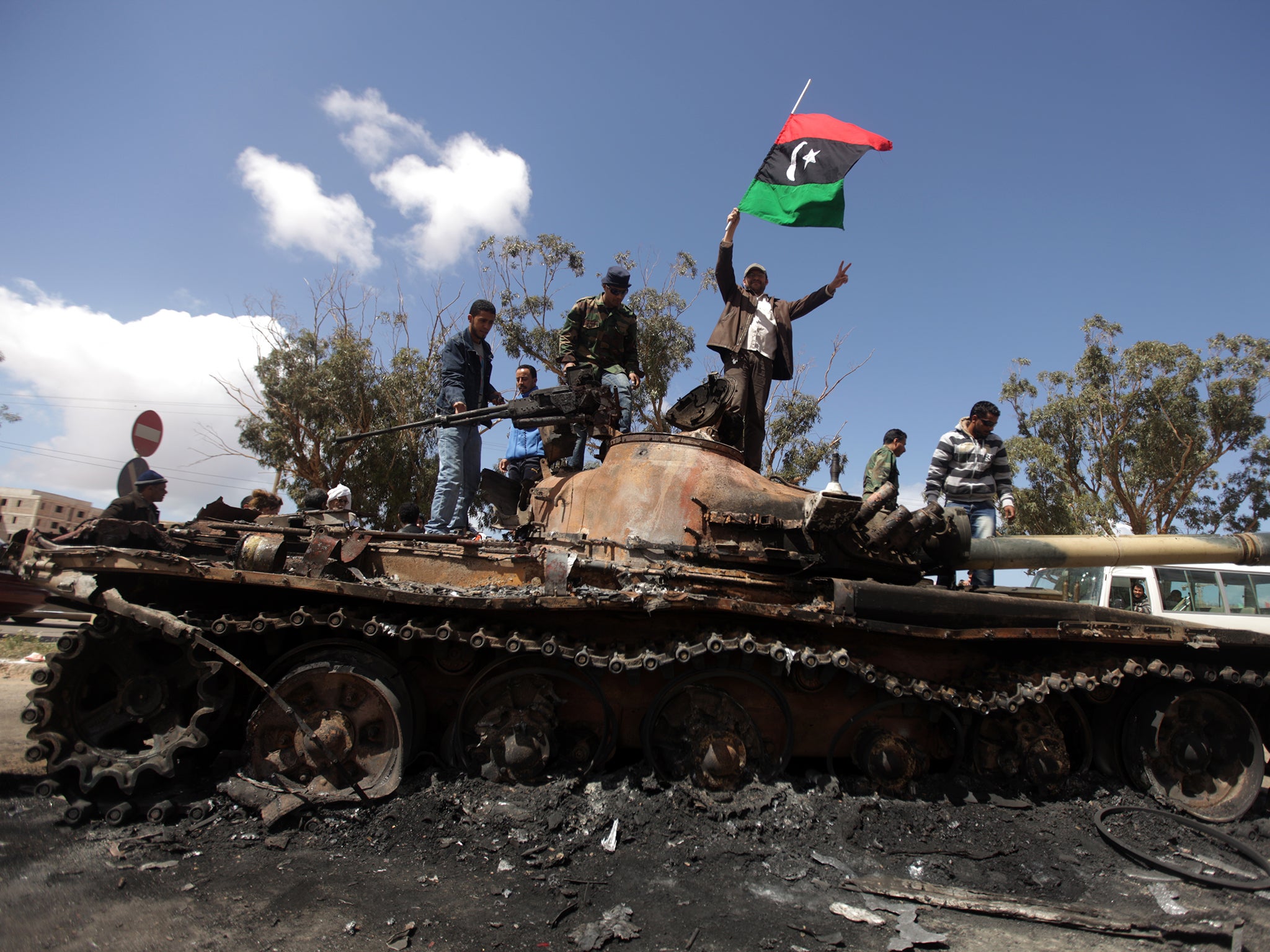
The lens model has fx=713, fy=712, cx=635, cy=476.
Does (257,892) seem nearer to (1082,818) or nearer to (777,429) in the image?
(1082,818)

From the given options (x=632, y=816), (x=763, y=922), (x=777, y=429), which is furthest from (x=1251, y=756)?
(x=777, y=429)

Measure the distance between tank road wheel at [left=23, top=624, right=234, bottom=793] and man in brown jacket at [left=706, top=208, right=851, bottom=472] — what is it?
521 centimetres

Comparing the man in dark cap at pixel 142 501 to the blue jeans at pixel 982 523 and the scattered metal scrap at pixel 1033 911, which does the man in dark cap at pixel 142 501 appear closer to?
the scattered metal scrap at pixel 1033 911

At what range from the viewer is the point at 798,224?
850 cm

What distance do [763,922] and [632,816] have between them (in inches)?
50.5

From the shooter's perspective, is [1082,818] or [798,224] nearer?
[1082,818]

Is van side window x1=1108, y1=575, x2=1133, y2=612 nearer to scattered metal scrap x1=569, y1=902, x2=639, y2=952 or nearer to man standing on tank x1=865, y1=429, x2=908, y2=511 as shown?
man standing on tank x1=865, y1=429, x2=908, y2=511

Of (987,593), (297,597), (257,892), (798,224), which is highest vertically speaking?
(798,224)

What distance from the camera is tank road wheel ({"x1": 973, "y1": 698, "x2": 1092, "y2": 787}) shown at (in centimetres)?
566

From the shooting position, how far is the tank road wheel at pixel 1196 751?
5.83 metres

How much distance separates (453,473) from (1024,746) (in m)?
5.80

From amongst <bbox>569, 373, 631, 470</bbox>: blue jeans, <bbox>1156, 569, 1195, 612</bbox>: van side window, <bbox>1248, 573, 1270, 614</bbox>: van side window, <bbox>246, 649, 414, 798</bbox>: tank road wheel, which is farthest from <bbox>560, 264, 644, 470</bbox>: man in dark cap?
<bbox>1248, 573, 1270, 614</bbox>: van side window

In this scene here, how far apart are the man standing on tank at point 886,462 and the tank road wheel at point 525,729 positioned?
4.54 meters

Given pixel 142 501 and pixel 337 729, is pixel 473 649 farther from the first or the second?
pixel 142 501
